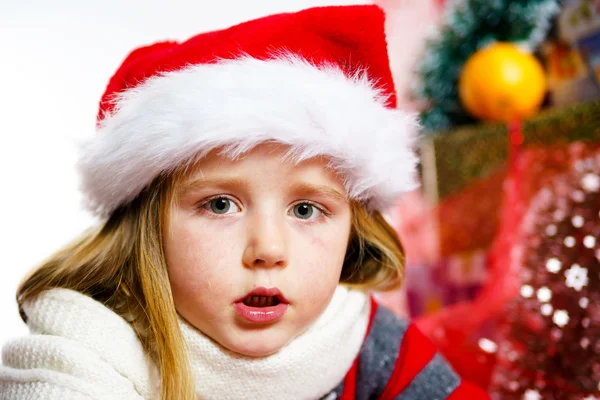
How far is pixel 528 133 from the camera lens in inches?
52.3

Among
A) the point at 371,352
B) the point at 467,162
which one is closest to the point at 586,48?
the point at 467,162

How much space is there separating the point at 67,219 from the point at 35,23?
492 millimetres

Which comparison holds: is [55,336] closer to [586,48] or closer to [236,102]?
[236,102]

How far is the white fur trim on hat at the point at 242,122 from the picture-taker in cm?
68

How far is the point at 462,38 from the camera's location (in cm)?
155

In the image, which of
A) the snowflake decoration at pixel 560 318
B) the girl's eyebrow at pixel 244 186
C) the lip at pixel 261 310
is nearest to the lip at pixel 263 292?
the lip at pixel 261 310

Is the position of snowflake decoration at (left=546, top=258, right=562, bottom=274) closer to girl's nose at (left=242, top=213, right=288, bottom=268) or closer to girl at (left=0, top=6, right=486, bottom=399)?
girl at (left=0, top=6, right=486, bottom=399)

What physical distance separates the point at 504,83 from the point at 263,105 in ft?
2.78

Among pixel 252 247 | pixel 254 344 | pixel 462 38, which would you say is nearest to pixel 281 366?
pixel 254 344

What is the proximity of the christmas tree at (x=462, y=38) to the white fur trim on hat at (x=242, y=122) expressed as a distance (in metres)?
0.83

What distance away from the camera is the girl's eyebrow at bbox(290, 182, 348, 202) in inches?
28.0

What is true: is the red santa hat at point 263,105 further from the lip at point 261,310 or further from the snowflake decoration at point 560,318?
the snowflake decoration at point 560,318

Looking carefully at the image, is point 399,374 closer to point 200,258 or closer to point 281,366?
point 281,366

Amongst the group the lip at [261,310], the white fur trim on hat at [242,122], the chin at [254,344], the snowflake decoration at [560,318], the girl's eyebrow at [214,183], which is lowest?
the snowflake decoration at [560,318]
